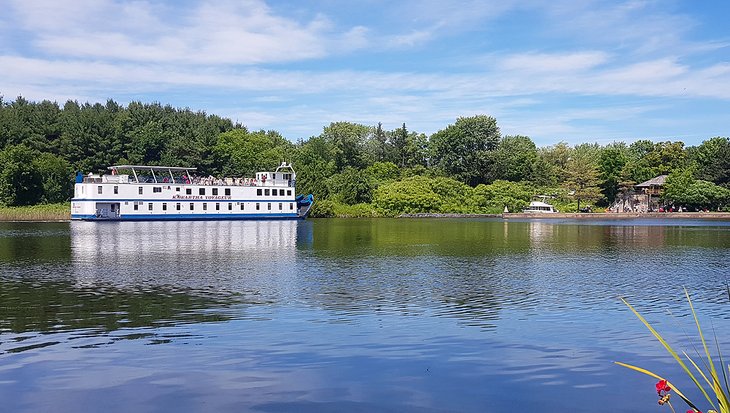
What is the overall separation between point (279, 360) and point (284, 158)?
307 feet

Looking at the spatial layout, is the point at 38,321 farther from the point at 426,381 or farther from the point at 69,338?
the point at 426,381

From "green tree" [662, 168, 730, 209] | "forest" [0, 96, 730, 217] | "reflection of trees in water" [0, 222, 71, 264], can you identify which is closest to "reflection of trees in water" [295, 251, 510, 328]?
"reflection of trees in water" [0, 222, 71, 264]

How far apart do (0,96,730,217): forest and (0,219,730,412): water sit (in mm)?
61398

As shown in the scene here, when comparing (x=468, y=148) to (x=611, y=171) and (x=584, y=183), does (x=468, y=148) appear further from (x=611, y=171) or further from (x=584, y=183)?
(x=611, y=171)

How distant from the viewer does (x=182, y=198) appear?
7300 centimetres

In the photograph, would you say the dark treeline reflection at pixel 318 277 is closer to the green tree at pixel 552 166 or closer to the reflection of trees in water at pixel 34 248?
the reflection of trees in water at pixel 34 248

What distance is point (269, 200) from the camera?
254ft

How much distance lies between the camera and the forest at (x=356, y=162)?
297 ft

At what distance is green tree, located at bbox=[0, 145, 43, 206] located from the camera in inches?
3140

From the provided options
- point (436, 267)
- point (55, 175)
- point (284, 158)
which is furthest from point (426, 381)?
point (284, 158)

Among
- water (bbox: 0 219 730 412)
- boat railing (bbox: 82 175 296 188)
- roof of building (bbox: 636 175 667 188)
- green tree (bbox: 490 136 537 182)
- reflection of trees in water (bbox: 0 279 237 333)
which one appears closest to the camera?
water (bbox: 0 219 730 412)

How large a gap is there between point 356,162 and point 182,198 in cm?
4460

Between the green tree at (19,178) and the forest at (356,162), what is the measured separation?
0.44ft

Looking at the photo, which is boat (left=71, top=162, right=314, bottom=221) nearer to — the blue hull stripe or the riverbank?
the blue hull stripe
